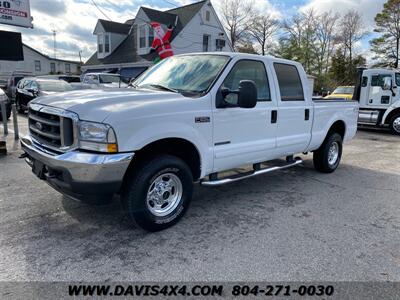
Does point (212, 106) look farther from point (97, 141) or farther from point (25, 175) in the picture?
point (25, 175)

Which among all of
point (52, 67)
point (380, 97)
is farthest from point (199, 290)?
point (52, 67)

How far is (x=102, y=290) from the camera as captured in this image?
2.74 m

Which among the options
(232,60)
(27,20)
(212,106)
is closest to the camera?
(212,106)

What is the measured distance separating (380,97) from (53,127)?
44.8 ft

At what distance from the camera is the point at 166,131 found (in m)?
3.53

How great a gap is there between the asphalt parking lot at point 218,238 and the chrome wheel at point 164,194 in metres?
0.26

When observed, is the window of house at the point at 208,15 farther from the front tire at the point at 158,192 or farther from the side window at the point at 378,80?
the front tire at the point at 158,192

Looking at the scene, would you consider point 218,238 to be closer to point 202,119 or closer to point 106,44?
point 202,119

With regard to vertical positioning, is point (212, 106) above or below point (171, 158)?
above

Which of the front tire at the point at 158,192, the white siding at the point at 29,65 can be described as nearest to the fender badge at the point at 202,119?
the front tire at the point at 158,192

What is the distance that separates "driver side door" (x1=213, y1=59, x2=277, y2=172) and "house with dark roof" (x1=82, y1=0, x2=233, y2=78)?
844 inches

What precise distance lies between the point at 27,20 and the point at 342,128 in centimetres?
1160

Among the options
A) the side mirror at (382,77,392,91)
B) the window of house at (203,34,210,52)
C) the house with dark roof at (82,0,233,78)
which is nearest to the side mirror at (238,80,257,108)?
the side mirror at (382,77,392,91)

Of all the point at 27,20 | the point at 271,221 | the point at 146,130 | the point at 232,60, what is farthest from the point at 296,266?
the point at 27,20
